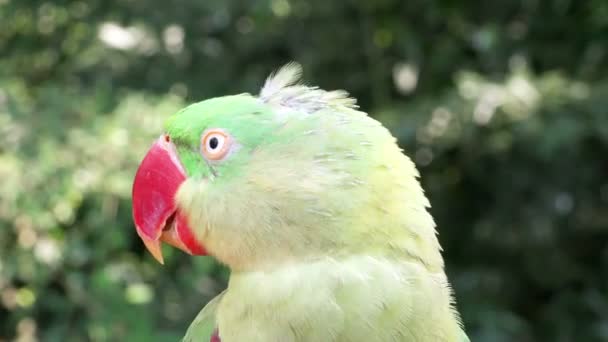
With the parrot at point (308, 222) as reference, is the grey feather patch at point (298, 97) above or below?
above

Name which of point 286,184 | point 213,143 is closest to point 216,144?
point 213,143

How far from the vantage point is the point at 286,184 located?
92 centimetres

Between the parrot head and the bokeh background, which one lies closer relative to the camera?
the parrot head

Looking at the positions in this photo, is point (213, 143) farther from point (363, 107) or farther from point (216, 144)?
point (363, 107)

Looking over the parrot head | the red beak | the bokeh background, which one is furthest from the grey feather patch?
the bokeh background

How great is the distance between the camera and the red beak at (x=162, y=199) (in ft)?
3.28

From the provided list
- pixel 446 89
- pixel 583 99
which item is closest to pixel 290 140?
pixel 583 99

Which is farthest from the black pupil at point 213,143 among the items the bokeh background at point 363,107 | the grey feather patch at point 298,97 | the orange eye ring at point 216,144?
the bokeh background at point 363,107

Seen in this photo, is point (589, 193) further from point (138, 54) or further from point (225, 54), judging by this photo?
point (138, 54)

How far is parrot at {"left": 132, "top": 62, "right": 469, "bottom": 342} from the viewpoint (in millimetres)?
885

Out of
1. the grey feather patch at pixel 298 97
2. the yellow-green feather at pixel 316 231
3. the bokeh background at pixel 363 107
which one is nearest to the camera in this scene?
the yellow-green feather at pixel 316 231

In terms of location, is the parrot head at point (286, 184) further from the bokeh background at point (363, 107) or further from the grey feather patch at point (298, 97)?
the bokeh background at point (363, 107)

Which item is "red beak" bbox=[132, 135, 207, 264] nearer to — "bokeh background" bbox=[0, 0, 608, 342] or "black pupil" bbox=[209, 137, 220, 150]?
"black pupil" bbox=[209, 137, 220, 150]

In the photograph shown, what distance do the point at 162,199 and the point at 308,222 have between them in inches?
9.0
